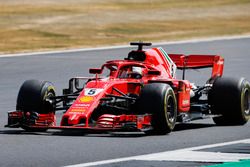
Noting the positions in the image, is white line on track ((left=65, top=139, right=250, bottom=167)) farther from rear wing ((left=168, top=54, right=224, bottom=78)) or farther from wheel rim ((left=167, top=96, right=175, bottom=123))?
rear wing ((left=168, top=54, right=224, bottom=78))

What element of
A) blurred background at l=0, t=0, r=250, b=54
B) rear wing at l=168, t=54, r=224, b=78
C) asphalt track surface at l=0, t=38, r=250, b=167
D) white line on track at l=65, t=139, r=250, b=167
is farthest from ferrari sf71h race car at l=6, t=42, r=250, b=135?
blurred background at l=0, t=0, r=250, b=54

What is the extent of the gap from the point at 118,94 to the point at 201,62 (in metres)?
2.69

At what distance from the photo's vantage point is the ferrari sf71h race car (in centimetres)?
1382

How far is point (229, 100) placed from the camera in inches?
599

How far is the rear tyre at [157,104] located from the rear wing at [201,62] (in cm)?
276

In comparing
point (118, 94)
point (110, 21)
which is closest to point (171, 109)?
point (118, 94)

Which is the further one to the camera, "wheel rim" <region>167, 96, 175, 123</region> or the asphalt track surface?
"wheel rim" <region>167, 96, 175, 123</region>

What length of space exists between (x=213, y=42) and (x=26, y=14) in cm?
1217

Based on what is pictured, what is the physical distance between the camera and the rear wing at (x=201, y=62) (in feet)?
54.7

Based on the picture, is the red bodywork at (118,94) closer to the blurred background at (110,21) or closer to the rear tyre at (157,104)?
the rear tyre at (157,104)

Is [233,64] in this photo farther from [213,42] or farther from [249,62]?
[213,42]

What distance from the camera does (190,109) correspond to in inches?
610

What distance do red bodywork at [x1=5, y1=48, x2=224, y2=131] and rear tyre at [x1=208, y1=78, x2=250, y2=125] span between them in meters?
0.41

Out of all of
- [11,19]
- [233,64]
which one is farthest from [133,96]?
[11,19]
